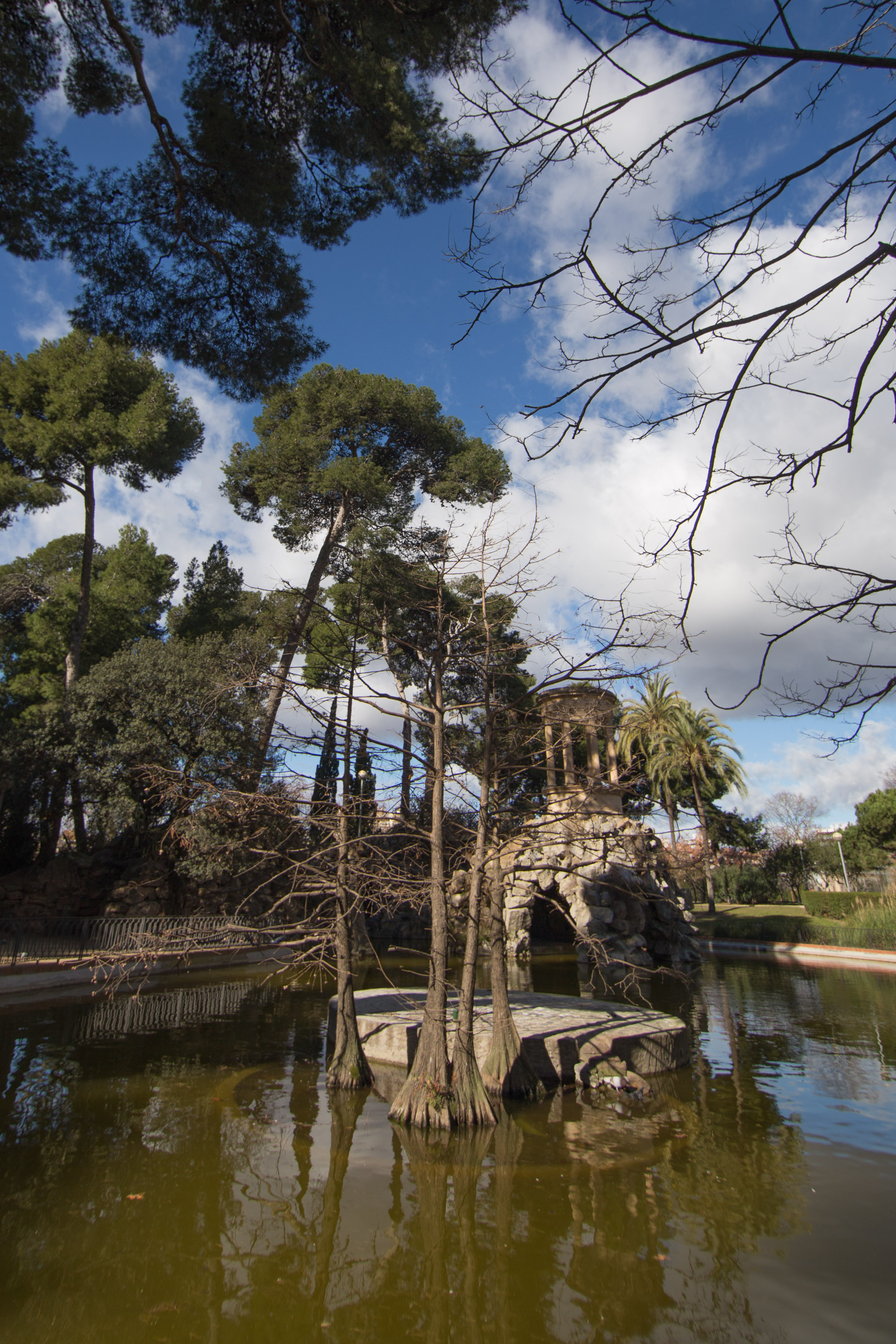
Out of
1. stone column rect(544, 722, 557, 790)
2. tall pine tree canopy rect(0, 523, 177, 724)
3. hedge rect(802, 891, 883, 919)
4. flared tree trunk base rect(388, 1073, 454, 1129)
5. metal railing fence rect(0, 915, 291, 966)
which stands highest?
tall pine tree canopy rect(0, 523, 177, 724)

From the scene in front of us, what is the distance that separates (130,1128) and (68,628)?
2219cm

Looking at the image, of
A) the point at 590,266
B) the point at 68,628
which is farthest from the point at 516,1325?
the point at 68,628

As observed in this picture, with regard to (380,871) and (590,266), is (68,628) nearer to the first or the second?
(380,871)

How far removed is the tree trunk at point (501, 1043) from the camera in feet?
26.8

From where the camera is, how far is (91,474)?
73.2ft

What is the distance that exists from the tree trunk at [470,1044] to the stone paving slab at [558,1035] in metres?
1.08

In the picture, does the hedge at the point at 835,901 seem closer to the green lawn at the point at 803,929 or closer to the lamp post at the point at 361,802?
the green lawn at the point at 803,929

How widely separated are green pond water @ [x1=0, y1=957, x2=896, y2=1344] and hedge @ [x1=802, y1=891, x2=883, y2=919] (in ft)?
64.8

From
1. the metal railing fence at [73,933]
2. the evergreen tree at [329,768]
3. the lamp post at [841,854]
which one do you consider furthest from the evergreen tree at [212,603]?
the lamp post at [841,854]

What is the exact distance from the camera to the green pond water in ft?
14.5

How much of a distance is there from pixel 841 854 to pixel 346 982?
35.4 meters

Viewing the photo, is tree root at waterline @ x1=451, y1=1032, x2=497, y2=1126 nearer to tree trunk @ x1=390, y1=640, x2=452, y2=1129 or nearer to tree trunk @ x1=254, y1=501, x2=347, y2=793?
tree trunk @ x1=390, y1=640, x2=452, y2=1129

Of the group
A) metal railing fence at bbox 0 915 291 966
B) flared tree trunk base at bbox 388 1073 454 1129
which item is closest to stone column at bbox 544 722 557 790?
flared tree trunk base at bbox 388 1073 454 1129

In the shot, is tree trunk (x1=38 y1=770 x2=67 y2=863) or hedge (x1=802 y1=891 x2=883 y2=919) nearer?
tree trunk (x1=38 y1=770 x2=67 y2=863)
